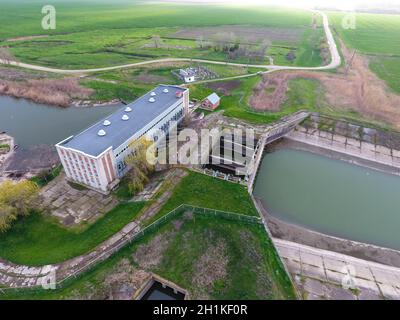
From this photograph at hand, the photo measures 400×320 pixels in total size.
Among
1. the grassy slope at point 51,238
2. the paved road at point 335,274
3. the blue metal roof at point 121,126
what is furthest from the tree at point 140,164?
the paved road at point 335,274

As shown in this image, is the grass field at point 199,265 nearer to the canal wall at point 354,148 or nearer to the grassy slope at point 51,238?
the grassy slope at point 51,238

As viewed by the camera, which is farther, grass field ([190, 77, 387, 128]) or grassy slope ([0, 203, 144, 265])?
grass field ([190, 77, 387, 128])

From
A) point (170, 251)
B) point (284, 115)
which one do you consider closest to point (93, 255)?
point (170, 251)

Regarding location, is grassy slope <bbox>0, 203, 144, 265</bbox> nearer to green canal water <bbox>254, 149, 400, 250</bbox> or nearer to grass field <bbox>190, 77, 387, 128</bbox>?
green canal water <bbox>254, 149, 400, 250</bbox>

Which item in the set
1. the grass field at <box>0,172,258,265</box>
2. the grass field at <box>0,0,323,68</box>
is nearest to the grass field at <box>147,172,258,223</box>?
the grass field at <box>0,172,258,265</box>

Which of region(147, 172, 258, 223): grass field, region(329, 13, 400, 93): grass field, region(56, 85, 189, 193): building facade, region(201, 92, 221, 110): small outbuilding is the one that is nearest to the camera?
region(147, 172, 258, 223): grass field

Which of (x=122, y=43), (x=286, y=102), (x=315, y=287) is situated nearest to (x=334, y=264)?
(x=315, y=287)

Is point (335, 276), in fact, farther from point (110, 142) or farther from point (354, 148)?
point (110, 142)
